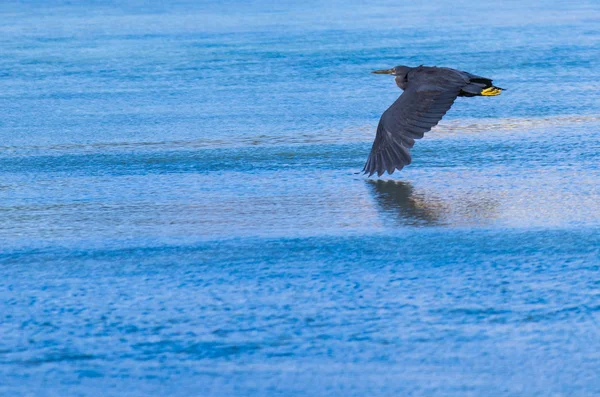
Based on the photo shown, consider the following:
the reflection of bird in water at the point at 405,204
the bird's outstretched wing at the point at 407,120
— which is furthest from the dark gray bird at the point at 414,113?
the reflection of bird in water at the point at 405,204

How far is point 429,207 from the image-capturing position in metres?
6.02

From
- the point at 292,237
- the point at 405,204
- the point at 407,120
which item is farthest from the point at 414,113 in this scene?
the point at 292,237

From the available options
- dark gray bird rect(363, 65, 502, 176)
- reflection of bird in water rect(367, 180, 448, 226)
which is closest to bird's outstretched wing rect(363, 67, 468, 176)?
dark gray bird rect(363, 65, 502, 176)

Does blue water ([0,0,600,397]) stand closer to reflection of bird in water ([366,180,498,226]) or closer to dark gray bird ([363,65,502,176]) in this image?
reflection of bird in water ([366,180,498,226])

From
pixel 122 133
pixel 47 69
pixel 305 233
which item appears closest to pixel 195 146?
pixel 122 133

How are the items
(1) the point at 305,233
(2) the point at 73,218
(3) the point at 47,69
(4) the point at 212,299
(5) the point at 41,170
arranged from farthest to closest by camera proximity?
(3) the point at 47,69 → (5) the point at 41,170 → (2) the point at 73,218 → (1) the point at 305,233 → (4) the point at 212,299

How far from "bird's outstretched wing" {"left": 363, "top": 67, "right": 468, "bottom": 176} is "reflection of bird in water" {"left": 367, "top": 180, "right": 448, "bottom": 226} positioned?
0.11 metres

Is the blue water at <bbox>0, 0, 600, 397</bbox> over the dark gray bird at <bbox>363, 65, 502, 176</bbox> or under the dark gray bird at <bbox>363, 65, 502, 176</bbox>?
under

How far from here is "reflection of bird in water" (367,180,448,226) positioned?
5.79 m

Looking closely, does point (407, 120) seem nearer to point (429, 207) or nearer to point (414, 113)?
point (414, 113)

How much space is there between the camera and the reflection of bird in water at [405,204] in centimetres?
579

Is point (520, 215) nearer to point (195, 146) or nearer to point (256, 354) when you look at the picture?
point (256, 354)

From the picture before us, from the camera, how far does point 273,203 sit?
20.3 ft

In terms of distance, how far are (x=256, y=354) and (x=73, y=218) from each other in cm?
230
